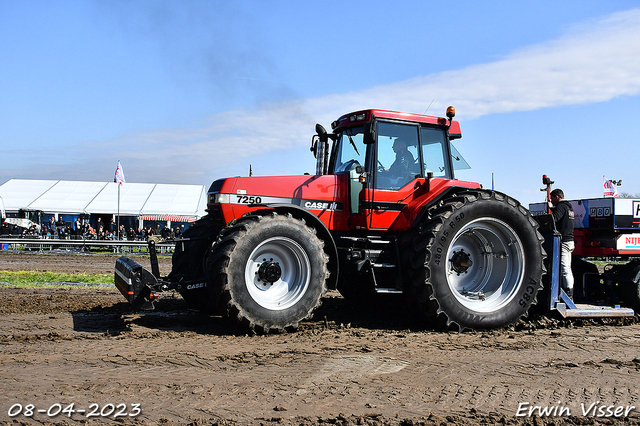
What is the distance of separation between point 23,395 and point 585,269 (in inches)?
319

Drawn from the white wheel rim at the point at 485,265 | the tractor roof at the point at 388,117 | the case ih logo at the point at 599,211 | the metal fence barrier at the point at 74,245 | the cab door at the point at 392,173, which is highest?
the tractor roof at the point at 388,117

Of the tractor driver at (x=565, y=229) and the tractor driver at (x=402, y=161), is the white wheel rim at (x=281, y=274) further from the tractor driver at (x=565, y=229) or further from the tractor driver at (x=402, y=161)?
the tractor driver at (x=565, y=229)

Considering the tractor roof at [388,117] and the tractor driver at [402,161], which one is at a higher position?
the tractor roof at [388,117]

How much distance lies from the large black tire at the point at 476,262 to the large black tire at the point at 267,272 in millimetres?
1288

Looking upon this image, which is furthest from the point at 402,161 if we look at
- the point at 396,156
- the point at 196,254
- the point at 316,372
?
the point at 316,372

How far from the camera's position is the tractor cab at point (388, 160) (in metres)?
6.70

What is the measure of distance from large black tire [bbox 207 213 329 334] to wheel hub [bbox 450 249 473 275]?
185cm

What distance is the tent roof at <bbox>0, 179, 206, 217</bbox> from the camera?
31203mm

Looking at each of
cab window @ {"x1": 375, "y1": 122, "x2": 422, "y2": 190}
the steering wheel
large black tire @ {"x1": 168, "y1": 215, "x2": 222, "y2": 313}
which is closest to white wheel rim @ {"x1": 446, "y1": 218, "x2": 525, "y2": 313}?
cab window @ {"x1": 375, "y1": 122, "x2": 422, "y2": 190}

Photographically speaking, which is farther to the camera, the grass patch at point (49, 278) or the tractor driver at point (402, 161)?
the grass patch at point (49, 278)

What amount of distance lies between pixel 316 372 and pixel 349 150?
3458mm

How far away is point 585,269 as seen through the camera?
8469 millimetres

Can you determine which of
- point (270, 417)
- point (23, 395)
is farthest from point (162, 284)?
point (270, 417)

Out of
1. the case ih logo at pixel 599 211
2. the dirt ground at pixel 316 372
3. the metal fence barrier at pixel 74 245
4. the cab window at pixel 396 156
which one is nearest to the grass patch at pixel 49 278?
the dirt ground at pixel 316 372
